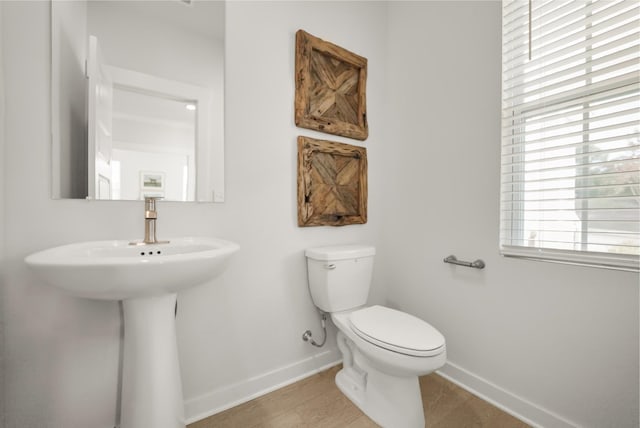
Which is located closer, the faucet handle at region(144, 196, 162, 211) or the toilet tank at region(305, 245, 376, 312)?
the faucet handle at region(144, 196, 162, 211)

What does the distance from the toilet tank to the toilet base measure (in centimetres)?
27

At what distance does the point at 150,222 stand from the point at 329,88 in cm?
122

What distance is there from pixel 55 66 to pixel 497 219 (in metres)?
1.96

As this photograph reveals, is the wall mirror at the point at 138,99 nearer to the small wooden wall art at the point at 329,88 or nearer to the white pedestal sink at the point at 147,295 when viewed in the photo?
the white pedestal sink at the point at 147,295

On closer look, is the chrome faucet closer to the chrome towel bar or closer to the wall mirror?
the wall mirror

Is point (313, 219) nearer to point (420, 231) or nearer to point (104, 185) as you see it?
point (420, 231)

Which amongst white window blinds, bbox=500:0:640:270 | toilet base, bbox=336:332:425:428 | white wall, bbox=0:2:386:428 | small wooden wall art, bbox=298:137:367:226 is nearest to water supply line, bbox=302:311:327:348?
white wall, bbox=0:2:386:428

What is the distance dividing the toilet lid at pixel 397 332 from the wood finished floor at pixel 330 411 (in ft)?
1.38

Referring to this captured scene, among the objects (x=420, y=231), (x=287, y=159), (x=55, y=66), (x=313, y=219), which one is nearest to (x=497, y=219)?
(x=420, y=231)

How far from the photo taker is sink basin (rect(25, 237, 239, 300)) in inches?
28.2

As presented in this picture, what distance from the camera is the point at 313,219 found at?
1578 millimetres

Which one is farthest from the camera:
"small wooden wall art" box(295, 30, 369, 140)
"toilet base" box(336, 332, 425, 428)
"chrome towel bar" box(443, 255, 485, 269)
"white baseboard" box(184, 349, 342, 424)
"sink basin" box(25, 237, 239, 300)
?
"small wooden wall art" box(295, 30, 369, 140)

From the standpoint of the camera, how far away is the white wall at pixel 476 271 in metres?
1.07

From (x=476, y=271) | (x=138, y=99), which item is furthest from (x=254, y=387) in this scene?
(x=138, y=99)
